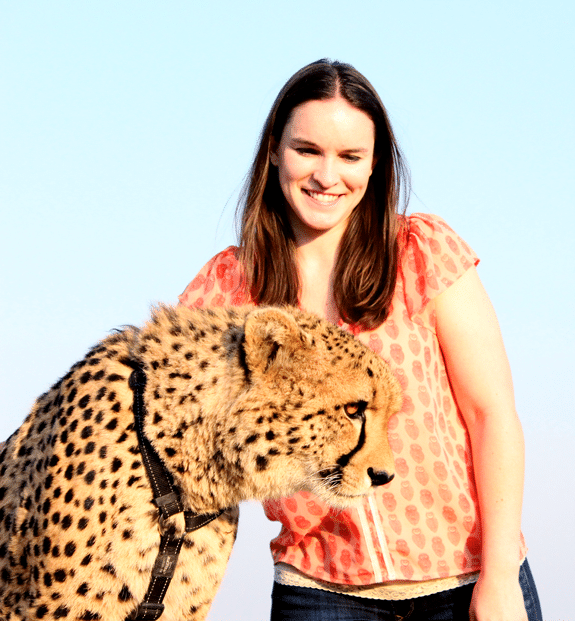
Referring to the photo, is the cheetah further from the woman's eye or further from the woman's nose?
the woman's eye

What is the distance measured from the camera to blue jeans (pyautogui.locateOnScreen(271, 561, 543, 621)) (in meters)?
2.28

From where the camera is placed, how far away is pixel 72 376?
219 cm

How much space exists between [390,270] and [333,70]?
0.66m

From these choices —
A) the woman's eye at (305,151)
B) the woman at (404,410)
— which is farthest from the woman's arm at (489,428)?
the woman's eye at (305,151)

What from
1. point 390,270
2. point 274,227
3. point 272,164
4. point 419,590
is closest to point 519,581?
point 419,590

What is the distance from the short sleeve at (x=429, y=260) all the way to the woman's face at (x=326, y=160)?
0.22m

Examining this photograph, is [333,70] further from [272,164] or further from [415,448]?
[415,448]

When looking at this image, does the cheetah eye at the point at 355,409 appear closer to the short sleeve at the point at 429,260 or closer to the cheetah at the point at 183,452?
the cheetah at the point at 183,452

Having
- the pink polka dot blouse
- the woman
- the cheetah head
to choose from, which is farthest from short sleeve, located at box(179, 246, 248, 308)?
the cheetah head

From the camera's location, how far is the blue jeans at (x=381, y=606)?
228 cm

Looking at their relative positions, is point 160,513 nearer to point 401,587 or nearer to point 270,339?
point 270,339

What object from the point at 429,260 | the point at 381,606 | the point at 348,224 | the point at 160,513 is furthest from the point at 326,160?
the point at 381,606

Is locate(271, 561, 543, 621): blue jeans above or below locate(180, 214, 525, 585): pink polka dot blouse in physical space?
below

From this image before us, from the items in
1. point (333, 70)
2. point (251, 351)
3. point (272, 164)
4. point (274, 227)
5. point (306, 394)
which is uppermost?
point (333, 70)
